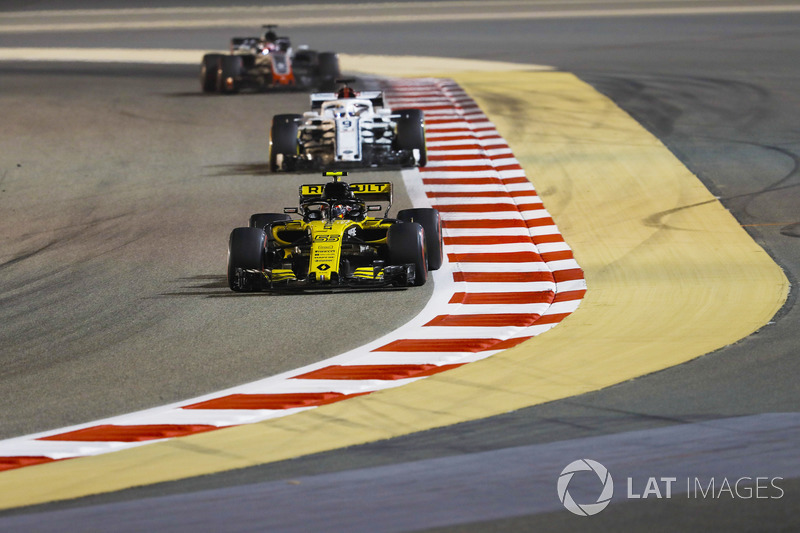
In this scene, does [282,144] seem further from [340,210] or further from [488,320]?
[488,320]

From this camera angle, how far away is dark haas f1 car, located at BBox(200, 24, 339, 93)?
2653cm

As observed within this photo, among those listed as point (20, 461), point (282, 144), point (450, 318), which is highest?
point (20, 461)

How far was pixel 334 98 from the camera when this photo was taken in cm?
1909

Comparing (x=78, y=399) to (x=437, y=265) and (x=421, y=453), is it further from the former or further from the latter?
(x=437, y=265)

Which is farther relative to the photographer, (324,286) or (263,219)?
(263,219)

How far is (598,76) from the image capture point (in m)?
27.4

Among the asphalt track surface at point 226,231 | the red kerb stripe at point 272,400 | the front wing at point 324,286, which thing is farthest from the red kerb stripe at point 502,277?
the red kerb stripe at point 272,400

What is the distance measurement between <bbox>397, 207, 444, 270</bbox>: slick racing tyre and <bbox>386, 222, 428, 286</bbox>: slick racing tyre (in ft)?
1.80

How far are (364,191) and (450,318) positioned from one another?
103 inches

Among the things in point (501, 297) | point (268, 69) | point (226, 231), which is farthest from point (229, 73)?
point (501, 297)

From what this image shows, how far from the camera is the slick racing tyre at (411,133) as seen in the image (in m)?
18.4

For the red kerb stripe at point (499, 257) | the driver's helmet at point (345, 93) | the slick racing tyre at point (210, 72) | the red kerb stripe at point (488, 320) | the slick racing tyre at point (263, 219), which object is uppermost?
the driver's helmet at point (345, 93)

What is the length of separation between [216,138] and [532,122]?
5.48 metres

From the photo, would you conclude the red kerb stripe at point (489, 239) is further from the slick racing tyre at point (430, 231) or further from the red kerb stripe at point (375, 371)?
the red kerb stripe at point (375, 371)
